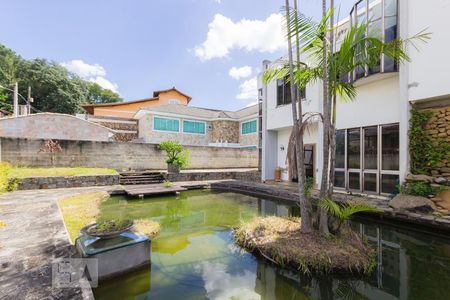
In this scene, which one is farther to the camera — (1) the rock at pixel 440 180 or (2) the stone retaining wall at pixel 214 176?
(2) the stone retaining wall at pixel 214 176

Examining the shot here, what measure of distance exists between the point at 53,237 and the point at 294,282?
3.94 m

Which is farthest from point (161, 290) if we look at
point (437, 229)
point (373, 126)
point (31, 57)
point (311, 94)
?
point (31, 57)

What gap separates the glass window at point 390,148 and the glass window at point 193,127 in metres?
14.1

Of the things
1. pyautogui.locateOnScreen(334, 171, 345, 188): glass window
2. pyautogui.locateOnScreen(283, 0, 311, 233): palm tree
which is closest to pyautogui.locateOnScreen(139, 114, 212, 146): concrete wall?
pyautogui.locateOnScreen(334, 171, 345, 188): glass window

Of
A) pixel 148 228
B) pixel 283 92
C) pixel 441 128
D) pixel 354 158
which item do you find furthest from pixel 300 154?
pixel 283 92

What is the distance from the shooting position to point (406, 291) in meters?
2.69

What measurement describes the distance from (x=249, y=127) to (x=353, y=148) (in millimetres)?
11124

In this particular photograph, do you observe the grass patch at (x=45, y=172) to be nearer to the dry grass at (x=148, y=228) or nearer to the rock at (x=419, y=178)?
the dry grass at (x=148, y=228)

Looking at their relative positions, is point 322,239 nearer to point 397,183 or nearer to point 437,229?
point 437,229

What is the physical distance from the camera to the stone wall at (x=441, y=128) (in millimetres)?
5613

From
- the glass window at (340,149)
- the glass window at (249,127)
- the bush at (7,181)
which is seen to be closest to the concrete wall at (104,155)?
the bush at (7,181)

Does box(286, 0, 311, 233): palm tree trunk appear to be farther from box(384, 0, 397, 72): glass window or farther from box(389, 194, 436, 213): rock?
box(384, 0, 397, 72): glass window

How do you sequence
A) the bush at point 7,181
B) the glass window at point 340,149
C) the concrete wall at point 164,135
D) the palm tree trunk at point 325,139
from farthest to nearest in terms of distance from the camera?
the concrete wall at point 164,135, the glass window at point 340,149, the bush at point 7,181, the palm tree trunk at point 325,139

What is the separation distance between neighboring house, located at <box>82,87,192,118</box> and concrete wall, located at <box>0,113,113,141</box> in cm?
682
